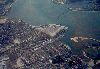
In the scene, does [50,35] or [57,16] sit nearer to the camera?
[50,35]

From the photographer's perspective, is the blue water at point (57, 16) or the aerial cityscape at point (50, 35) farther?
the blue water at point (57, 16)

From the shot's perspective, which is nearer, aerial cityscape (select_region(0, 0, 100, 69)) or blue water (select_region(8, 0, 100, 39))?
aerial cityscape (select_region(0, 0, 100, 69))

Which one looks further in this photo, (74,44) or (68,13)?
(68,13)

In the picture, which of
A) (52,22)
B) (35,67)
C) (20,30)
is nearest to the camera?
(35,67)

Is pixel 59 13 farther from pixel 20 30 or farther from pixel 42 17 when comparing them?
pixel 20 30

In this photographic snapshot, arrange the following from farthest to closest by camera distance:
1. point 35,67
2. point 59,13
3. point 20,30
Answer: point 59,13
point 20,30
point 35,67

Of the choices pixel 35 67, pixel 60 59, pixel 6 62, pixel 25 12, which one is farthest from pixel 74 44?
pixel 25 12
